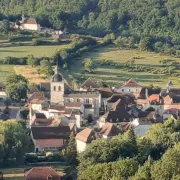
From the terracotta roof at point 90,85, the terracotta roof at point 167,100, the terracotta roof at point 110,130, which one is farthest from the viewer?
the terracotta roof at point 90,85

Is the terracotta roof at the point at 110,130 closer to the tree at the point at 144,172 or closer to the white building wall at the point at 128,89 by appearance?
the tree at the point at 144,172

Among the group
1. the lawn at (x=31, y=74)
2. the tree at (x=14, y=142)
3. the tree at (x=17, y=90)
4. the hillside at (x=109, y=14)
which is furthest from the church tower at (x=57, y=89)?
the hillside at (x=109, y=14)

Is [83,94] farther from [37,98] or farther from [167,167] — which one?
[167,167]

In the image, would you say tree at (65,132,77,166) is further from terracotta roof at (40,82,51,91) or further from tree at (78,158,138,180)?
terracotta roof at (40,82,51,91)

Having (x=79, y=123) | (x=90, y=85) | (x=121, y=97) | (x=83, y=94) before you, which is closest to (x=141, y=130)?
(x=79, y=123)

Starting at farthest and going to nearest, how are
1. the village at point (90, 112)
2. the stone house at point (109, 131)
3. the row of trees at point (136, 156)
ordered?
the village at point (90, 112) → the stone house at point (109, 131) → the row of trees at point (136, 156)

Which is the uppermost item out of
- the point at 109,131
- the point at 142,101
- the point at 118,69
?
the point at 109,131
